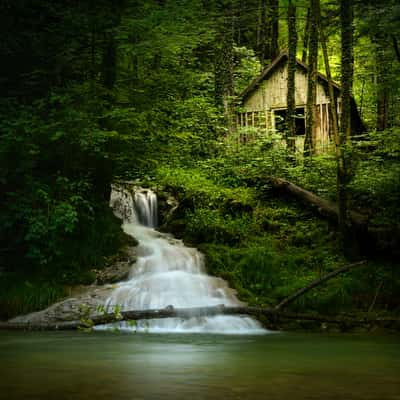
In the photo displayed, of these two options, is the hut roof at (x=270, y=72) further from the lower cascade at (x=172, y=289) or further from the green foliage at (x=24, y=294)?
the green foliage at (x=24, y=294)

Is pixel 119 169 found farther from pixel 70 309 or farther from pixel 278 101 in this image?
pixel 278 101

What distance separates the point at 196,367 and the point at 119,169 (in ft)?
32.4

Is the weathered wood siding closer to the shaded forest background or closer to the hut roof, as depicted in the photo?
the hut roof

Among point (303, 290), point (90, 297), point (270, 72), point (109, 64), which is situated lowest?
point (90, 297)

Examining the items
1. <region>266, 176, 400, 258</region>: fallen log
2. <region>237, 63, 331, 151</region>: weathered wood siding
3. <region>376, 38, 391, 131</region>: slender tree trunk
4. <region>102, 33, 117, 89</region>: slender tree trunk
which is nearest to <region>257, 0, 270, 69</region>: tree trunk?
<region>237, 63, 331, 151</region>: weathered wood siding

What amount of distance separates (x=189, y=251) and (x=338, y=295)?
401cm

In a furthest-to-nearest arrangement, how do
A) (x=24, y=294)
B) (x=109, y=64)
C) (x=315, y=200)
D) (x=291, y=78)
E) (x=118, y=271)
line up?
1. (x=291, y=78)
2. (x=315, y=200)
3. (x=109, y=64)
4. (x=118, y=271)
5. (x=24, y=294)

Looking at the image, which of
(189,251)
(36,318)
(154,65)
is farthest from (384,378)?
(154,65)

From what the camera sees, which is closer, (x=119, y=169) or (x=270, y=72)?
(x=119, y=169)

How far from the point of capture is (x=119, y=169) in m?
15.9

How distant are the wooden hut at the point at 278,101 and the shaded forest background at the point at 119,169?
626 centimetres

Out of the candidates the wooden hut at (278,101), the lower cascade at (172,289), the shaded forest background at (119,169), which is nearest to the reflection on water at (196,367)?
the lower cascade at (172,289)

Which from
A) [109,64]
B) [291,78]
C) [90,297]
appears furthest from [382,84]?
[90,297]

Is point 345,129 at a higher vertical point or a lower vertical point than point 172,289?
higher
